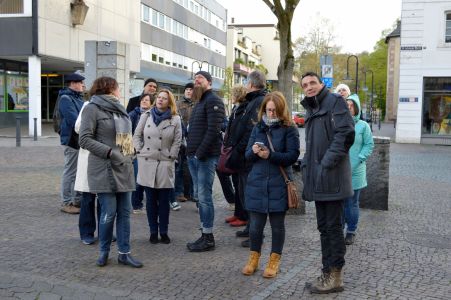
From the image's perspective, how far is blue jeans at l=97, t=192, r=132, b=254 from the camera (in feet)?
17.5

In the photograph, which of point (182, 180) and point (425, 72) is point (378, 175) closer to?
point (182, 180)

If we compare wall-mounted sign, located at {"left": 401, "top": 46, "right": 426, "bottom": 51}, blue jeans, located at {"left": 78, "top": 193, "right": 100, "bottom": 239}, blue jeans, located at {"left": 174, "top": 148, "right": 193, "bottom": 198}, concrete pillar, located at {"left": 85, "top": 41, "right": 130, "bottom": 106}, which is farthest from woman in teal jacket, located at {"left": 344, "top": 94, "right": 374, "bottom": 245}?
wall-mounted sign, located at {"left": 401, "top": 46, "right": 426, "bottom": 51}

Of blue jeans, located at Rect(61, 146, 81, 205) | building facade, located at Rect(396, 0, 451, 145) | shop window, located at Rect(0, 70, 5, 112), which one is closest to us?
blue jeans, located at Rect(61, 146, 81, 205)

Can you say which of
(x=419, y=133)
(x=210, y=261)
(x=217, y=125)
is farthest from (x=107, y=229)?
(x=419, y=133)

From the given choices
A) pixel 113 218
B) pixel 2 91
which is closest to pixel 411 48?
pixel 2 91

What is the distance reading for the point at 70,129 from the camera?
24.7 ft

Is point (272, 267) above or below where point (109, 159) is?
below

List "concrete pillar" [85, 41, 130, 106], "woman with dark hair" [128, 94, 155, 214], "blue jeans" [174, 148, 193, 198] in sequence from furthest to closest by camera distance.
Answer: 1. "concrete pillar" [85, 41, 130, 106]
2. "blue jeans" [174, 148, 193, 198]
3. "woman with dark hair" [128, 94, 155, 214]

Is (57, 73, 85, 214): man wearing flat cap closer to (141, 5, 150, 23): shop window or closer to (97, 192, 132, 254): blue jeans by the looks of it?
(97, 192, 132, 254): blue jeans

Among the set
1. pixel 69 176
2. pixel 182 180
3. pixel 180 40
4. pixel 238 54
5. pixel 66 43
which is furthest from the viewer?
pixel 238 54

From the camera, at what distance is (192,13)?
55.6 m

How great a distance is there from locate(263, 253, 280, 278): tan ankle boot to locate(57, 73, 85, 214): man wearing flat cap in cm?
361

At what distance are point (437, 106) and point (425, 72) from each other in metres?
1.88

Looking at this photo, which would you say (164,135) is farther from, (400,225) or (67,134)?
(400,225)
